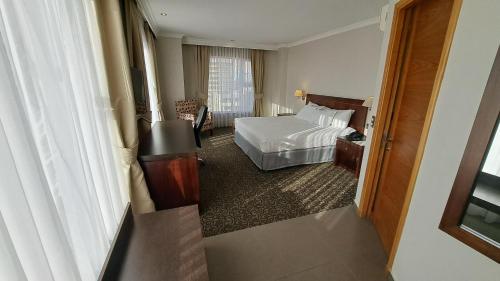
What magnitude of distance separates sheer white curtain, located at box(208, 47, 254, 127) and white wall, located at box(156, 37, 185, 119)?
2.85 ft

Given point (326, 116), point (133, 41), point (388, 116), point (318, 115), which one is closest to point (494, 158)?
point (388, 116)

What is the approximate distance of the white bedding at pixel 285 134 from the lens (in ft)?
10.3

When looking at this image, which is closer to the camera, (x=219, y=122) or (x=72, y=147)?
(x=72, y=147)

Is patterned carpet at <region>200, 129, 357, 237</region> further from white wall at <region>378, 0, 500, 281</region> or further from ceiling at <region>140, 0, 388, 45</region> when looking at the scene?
ceiling at <region>140, 0, 388, 45</region>

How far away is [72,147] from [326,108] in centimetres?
406

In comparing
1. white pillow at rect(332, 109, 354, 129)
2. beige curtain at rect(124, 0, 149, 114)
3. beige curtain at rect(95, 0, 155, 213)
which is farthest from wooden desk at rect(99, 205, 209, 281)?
white pillow at rect(332, 109, 354, 129)

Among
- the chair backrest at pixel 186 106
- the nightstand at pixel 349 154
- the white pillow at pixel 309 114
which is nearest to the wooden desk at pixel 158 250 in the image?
the nightstand at pixel 349 154

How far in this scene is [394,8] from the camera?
1659 millimetres

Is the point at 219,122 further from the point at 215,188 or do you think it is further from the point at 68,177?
the point at 68,177

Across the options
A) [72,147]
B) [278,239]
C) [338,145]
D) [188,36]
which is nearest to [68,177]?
[72,147]

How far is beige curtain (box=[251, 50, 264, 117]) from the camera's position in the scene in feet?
19.3

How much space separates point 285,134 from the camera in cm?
337

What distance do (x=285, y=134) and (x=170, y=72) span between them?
10.7 ft

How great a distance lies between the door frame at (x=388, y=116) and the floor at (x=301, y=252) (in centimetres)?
21
